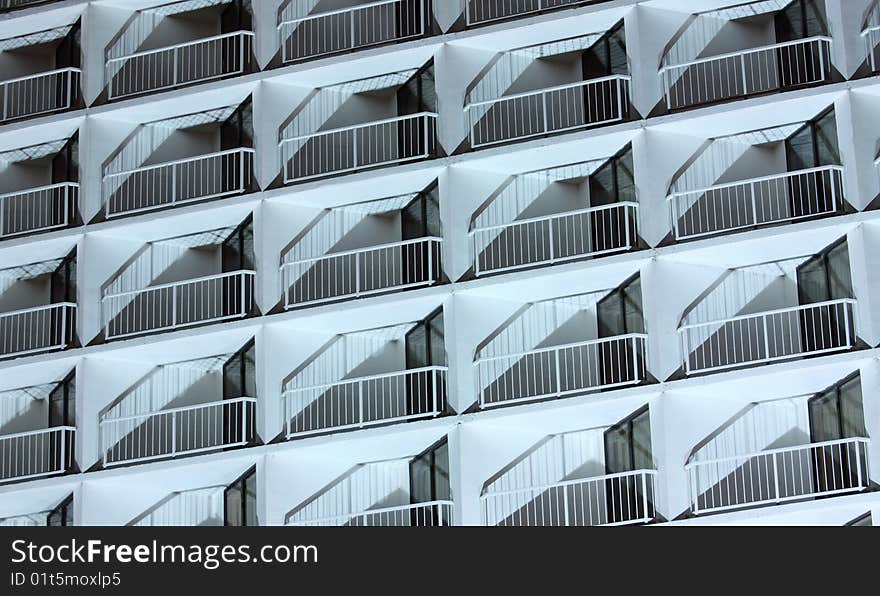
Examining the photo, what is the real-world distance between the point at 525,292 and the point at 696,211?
3301mm

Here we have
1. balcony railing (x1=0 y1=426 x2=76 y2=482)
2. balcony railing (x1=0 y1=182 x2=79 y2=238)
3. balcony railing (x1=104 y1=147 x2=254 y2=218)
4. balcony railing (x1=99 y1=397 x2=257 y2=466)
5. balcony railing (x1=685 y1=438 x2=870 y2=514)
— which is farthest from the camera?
balcony railing (x1=0 y1=182 x2=79 y2=238)

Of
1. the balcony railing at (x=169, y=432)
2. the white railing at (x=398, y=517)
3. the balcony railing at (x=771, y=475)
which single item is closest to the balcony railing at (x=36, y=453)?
the balcony railing at (x=169, y=432)

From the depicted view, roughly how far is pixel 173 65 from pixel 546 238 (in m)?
8.45

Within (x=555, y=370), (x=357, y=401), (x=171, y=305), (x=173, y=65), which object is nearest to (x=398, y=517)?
(x=357, y=401)

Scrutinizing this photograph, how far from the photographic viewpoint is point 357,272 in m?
37.7

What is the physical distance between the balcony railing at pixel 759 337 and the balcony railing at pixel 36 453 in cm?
1150

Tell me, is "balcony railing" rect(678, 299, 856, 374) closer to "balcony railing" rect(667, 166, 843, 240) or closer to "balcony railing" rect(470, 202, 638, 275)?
"balcony railing" rect(667, 166, 843, 240)

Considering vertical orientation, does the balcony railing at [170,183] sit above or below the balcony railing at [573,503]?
above

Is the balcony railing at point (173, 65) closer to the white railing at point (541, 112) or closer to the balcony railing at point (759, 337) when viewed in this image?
the white railing at point (541, 112)

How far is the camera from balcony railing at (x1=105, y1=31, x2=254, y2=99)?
40.5 metres

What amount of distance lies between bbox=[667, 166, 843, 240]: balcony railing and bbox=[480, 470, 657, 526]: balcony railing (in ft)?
14.5

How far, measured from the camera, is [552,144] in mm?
37188

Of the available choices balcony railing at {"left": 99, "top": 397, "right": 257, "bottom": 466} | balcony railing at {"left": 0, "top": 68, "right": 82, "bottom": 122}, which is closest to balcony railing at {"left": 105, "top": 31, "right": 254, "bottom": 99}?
balcony railing at {"left": 0, "top": 68, "right": 82, "bottom": 122}

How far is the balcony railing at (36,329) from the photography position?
129 ft
